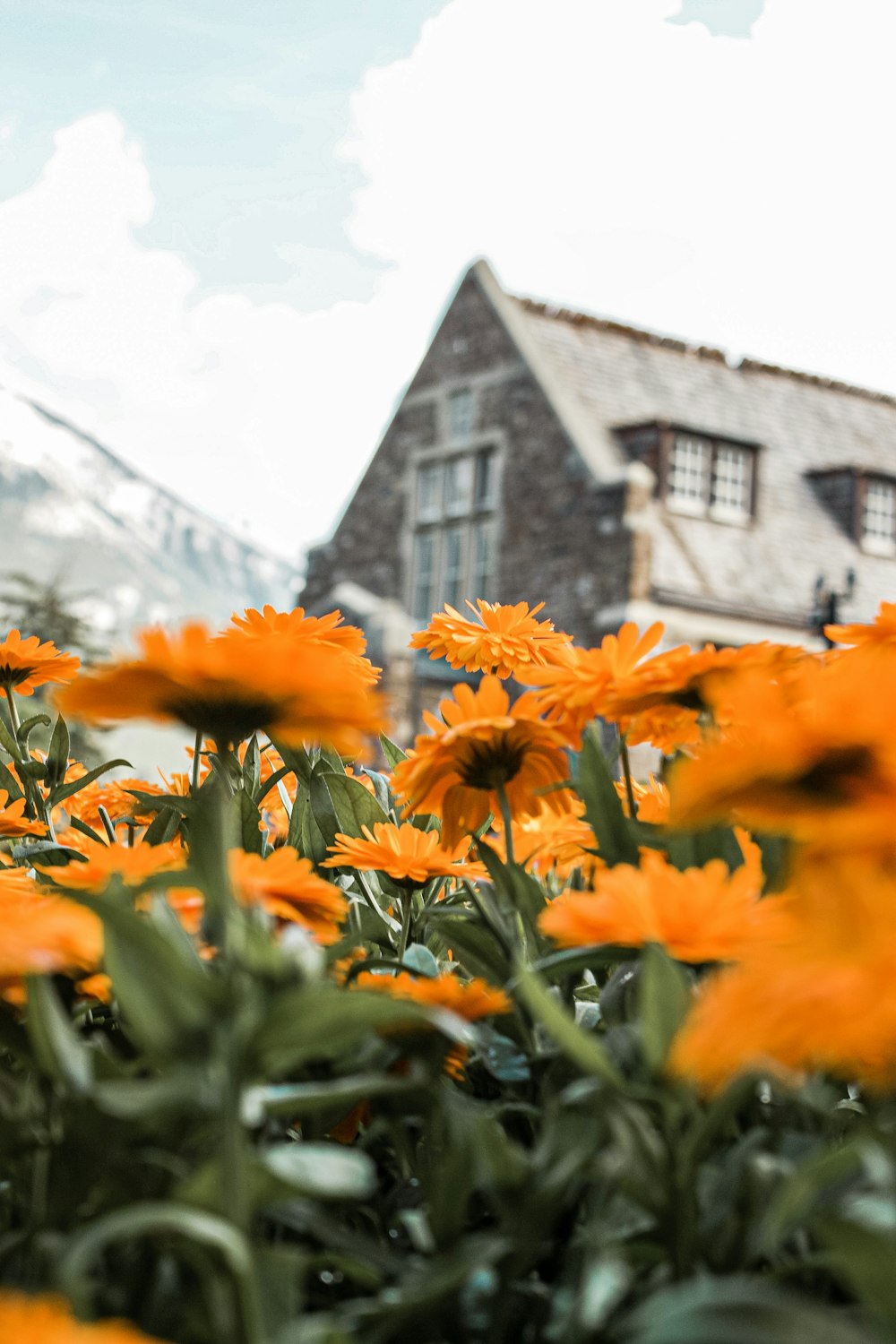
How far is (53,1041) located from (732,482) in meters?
12.4

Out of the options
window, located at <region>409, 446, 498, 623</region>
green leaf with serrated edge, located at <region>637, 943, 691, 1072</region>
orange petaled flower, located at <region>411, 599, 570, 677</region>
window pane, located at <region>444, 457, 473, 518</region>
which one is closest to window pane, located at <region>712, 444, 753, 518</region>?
window, located at <region>409, 446, 498, 623</region>

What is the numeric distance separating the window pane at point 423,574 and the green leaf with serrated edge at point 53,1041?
1279 cm

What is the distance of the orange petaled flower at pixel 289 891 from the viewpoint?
592mm

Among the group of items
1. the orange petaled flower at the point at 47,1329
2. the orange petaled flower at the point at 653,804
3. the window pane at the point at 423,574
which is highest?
the window pane at the point at 423,574

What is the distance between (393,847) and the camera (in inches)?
31.3

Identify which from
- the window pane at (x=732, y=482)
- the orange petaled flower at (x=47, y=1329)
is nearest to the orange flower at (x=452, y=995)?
the orange petaled flower at (x=47, y=1329)

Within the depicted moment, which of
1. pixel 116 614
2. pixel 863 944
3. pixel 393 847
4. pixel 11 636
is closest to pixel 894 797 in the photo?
pixel 863 944

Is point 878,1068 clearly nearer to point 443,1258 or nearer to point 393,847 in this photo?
point 443,1258

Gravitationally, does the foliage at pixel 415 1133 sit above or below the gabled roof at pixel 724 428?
below

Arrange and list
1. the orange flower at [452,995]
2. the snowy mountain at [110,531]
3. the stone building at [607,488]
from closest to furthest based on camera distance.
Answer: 1. the orange flower at [452,995]
2. the stone building at [607,488]
3. the snowy mountain at [110,531]

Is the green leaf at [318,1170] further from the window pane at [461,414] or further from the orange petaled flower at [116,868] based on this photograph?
the window pane at [461,414]

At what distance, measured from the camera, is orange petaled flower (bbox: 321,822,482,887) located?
773mm

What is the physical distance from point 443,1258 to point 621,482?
10943mm

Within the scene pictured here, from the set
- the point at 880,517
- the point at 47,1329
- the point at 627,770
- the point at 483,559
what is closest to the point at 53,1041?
the point at 47,1329
